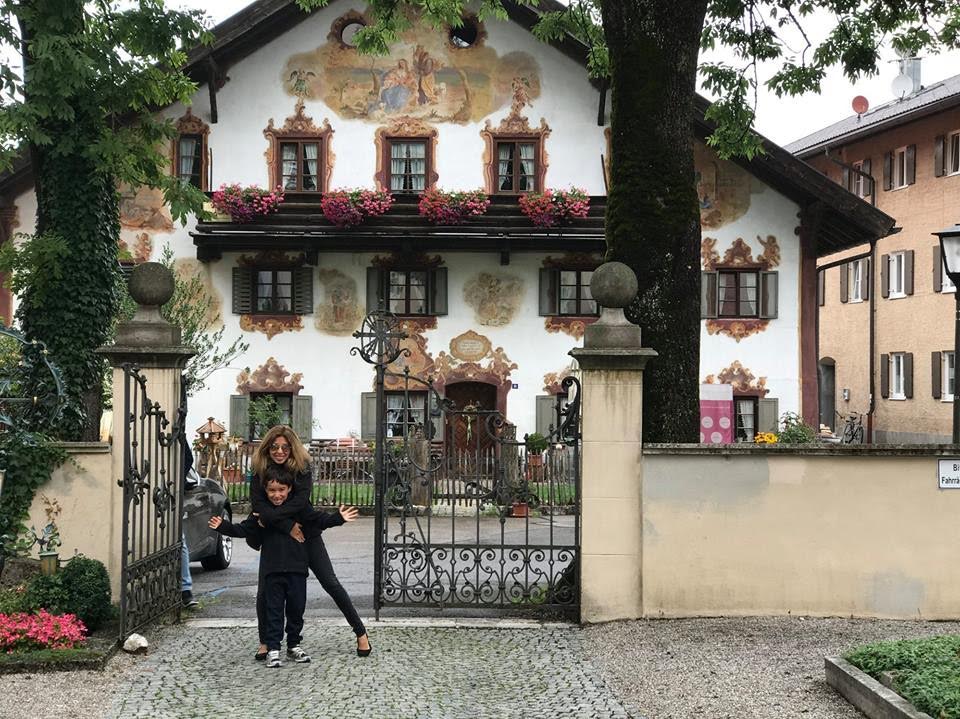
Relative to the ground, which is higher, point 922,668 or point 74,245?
point 74,245

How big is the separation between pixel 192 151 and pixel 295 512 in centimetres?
1919

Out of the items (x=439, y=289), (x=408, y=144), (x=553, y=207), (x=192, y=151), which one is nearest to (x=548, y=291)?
(x=553, y=207)

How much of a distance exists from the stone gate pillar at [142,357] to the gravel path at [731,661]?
3693 mm

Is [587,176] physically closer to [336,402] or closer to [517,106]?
[517,106]

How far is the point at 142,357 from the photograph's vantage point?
10125 mm

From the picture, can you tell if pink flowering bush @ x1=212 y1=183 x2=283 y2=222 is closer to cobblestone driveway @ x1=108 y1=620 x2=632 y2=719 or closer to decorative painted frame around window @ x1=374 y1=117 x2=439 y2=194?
decorative painted frame around window @ x1=374 y1=117 x2=439 y2=194

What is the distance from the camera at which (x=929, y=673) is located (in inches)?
290

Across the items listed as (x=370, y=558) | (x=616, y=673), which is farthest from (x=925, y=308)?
(x=616, y=673)

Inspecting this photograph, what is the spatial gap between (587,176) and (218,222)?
740 cm

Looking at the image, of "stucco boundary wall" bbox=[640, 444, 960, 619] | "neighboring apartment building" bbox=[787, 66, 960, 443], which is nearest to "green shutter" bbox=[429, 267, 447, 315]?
"neighboring apartment building" bbox=[787, 66, 960, 443]

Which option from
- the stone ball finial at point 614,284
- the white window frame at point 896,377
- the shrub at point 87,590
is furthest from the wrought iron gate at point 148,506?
the white window frame at point 896,377

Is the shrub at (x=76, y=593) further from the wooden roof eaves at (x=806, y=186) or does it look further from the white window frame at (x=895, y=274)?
the white window frame at (x=895, y=274)

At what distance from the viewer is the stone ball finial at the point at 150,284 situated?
10.2 meters

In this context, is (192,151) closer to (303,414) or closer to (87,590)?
(303,414)
